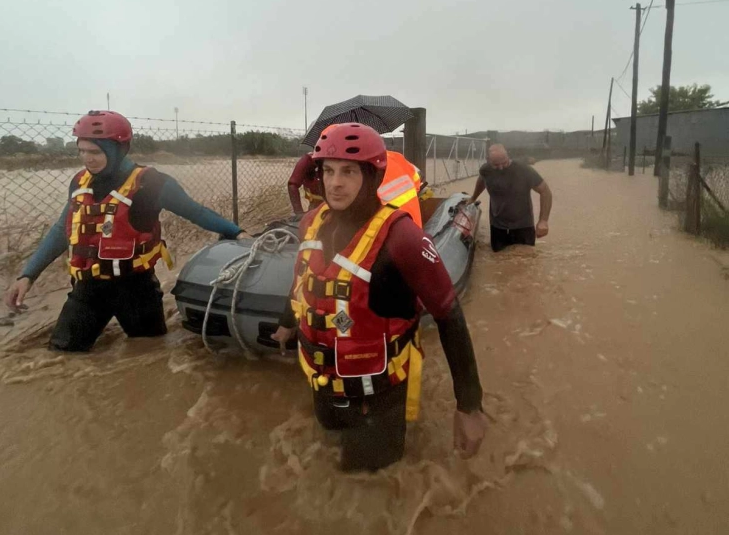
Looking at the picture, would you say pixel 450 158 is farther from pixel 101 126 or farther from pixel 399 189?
pixel 101 126

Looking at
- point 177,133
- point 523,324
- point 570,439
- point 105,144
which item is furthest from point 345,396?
point 177,133

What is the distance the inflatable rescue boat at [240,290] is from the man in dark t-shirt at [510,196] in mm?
3364

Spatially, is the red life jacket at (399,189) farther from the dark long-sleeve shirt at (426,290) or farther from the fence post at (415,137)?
the fence post at (415,137)

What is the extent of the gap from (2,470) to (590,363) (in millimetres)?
3366

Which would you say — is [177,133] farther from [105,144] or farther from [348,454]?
[348,454]

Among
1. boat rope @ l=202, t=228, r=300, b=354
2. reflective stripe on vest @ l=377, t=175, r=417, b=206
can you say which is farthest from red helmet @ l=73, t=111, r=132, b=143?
reflective stripe on vest @ l=377, t=175, r=417, b=206

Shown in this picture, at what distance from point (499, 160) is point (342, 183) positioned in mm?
4395

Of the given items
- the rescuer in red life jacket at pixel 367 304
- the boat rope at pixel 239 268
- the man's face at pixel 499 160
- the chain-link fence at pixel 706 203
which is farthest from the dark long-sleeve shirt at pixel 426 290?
the chain-link fence at pixel 706 203

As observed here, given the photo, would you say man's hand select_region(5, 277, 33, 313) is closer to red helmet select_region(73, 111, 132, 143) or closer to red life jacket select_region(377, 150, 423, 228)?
red helmet select_region(73, 111, 132, 143)

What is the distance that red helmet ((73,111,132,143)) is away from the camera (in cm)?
299

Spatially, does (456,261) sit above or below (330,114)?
below

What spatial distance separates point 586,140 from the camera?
127ft

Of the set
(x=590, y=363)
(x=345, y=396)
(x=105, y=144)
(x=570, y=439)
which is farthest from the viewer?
(x=590, y=363)

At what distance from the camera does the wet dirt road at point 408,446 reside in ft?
6.99
